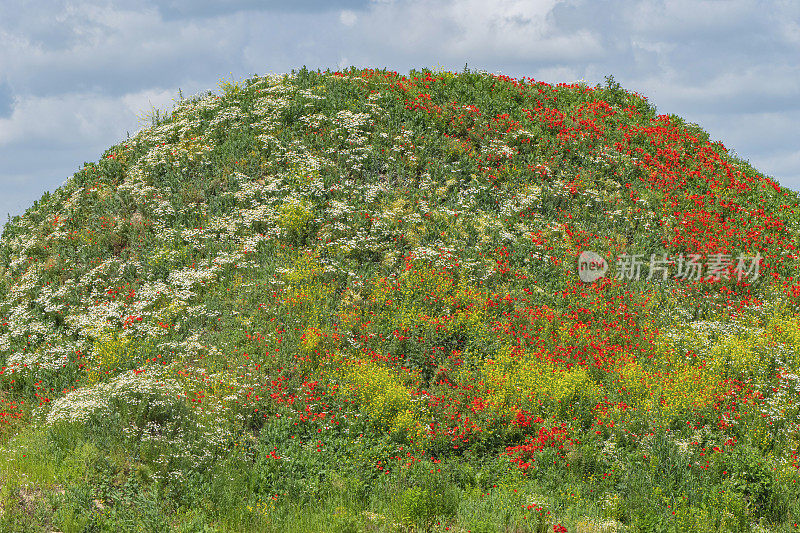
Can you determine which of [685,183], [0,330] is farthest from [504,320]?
[0,330]

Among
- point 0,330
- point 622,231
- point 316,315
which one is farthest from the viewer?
point 622,231

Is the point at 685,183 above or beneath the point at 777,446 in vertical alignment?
above

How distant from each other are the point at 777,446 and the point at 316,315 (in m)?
11.0

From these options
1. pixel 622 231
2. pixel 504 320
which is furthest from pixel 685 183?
pixel 504 320

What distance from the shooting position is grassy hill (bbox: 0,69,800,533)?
10.4 meters

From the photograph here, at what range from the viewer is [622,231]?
65.3 feet

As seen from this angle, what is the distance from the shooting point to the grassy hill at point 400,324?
10359mm

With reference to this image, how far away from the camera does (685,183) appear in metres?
22.4

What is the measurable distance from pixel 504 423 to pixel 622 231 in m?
10.2

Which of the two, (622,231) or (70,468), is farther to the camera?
(622,231)

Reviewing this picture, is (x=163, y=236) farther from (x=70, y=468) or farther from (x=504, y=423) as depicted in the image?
(x=504, y=423)

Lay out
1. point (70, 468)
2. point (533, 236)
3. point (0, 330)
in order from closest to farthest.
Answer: point (70, 468), point (0, 330), point (533, 236)

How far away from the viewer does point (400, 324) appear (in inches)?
594

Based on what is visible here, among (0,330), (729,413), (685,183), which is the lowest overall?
(0,330)
